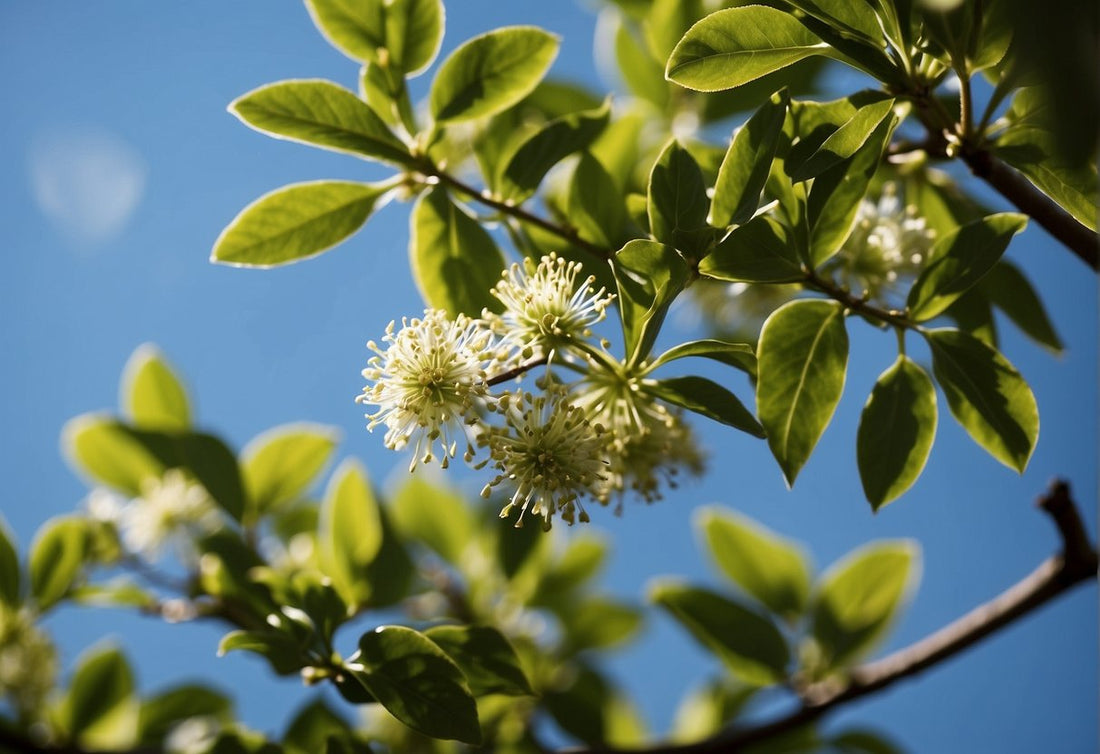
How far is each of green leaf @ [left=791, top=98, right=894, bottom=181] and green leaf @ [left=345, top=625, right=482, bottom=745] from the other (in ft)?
1.86

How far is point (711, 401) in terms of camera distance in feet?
3.04

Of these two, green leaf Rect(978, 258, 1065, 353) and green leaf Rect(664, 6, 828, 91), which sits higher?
green leaf Rect(664, 6, 828, 91)

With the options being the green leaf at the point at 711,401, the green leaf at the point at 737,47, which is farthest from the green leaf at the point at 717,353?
the green leaf at the point at 737,47

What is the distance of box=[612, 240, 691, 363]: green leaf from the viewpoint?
847mm

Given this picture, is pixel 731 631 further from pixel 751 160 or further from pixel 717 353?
pixel 751 160

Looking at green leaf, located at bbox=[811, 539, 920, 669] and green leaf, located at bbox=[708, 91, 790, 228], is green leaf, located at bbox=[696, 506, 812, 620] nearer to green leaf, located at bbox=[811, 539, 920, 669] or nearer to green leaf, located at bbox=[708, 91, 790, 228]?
green leaf, located at bbox=[811, 539, 920, 669]

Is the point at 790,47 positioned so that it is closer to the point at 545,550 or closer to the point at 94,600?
the point at 545,550

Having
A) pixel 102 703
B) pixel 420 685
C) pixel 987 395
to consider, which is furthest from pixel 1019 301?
pixel 102 703

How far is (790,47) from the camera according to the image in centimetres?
91

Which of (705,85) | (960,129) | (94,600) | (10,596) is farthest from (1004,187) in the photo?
(10,596)

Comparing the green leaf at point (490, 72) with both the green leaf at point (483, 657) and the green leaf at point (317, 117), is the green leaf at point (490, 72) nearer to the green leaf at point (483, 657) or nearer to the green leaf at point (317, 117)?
the green leaf at point (317, 117)

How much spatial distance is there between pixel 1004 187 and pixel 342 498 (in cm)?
96

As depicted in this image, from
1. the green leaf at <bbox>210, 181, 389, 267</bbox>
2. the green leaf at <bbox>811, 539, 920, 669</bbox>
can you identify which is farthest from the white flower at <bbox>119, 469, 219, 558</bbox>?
the green leaf at <bbox>811, 539, 920, 669</bbox>

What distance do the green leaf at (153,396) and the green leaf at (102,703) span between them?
43 centimetres
